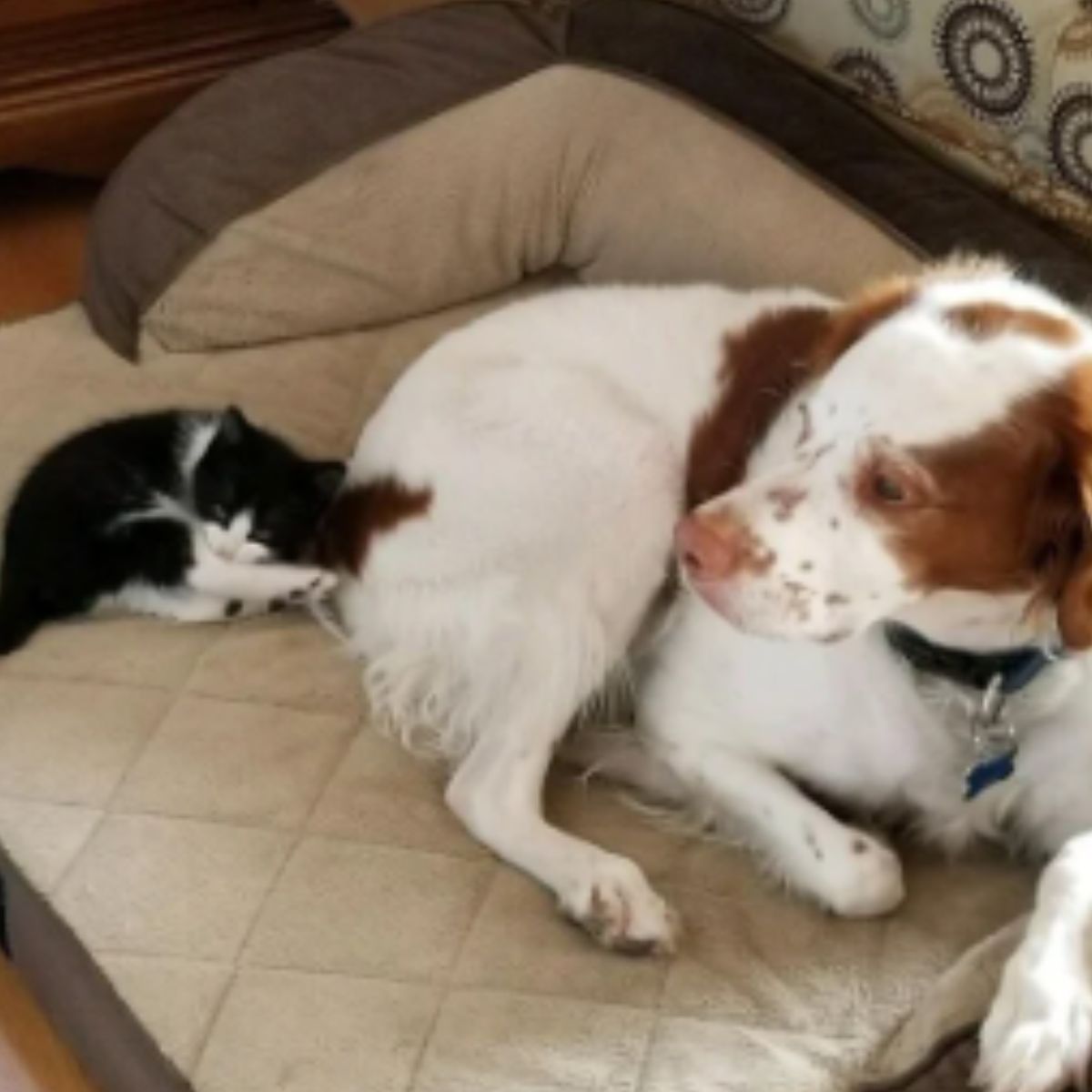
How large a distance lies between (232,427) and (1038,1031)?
120 centimetres

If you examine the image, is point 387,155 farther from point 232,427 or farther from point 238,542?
point 238,542

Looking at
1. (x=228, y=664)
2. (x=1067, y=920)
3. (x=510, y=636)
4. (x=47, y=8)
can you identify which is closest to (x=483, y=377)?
(x=510, y=636)

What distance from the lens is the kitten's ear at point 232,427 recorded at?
2.35 meters

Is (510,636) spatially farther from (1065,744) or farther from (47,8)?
(47,8)

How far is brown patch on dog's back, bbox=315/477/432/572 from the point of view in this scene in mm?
2143

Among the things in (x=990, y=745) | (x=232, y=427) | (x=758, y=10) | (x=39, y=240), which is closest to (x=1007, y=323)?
(x=990, y=745)

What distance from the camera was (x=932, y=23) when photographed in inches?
102

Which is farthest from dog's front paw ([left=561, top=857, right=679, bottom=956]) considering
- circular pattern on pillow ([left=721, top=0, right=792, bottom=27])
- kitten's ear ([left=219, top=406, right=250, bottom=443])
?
circular pattern on pillow ([left=721, top=0, right=792, bottom=27])

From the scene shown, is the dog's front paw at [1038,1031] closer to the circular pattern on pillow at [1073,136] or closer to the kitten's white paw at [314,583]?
the kitten's white paw at [314,583]

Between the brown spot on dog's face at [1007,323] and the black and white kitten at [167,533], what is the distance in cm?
85

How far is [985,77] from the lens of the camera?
2523mm

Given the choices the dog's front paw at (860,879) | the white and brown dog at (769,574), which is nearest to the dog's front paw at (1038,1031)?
the white and brown dog at (769,574)

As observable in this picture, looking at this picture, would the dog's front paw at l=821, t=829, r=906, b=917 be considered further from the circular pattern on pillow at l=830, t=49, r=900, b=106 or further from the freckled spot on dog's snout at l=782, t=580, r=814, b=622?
the circular pattern on pillow at l=830, t=49, r=900, b=106

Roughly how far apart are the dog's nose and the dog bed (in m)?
0.43
